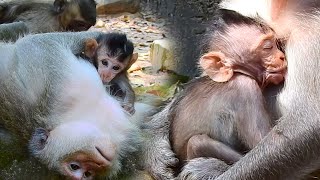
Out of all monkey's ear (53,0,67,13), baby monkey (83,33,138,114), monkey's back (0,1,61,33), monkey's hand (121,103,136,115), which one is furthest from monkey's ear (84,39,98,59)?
monkey's ear (53,0,67,13)

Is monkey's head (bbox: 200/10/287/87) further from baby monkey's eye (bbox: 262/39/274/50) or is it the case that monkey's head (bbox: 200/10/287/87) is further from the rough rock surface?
the rough rock surface

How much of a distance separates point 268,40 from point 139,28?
5.03 meters

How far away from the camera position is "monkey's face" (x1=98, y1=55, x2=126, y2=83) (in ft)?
12.9

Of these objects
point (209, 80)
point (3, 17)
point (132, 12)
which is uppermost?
point (209, 80)

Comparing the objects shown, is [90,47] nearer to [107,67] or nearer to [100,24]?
[107,67]

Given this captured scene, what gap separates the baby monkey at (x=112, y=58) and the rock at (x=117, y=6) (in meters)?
4.89

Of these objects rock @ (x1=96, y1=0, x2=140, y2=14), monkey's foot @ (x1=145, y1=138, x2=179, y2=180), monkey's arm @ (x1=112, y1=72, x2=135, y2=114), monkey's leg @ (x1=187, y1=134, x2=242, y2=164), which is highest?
monkey's leg @ (x1=187, y1=134, x2=242, y2=164)

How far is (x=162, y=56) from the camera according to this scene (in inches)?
256

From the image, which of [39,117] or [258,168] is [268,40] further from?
[39,117]

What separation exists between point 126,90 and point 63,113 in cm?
68

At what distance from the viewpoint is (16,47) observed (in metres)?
3.53

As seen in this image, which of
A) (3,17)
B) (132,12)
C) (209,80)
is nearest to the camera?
(209,80)

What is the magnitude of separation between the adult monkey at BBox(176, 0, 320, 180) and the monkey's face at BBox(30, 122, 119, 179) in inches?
15.4

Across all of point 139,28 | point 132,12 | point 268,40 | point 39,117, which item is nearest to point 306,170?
point 268,40
